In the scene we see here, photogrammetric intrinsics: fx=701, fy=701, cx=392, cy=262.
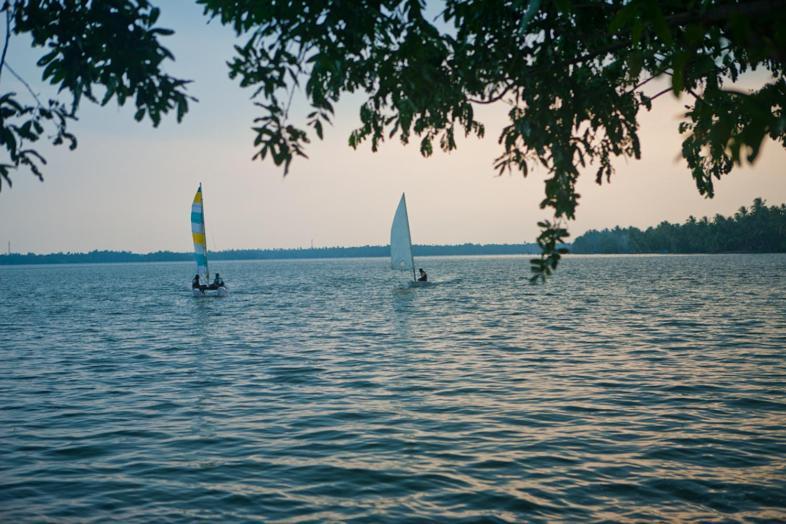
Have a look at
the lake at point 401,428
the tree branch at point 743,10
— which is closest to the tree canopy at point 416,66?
the tree branch at point 743,10

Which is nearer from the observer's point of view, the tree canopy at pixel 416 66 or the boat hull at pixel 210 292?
the tree canopy at pixel 416 66

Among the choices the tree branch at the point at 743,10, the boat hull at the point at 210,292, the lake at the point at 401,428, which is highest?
the tree branch at the point at 743,10

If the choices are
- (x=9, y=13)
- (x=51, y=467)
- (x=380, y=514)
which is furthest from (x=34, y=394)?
(x=9, y=13)

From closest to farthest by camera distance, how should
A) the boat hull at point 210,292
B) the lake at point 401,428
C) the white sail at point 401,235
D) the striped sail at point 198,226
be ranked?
1. the lake at point 401,428
2. the striped sail at point 198,226
3. the white sail at point 401,235
4. the boat hull at point 210,292

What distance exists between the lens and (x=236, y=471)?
11.7 meters

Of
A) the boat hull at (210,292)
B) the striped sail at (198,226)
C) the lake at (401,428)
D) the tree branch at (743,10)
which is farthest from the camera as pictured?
the boat hull at (210,292)

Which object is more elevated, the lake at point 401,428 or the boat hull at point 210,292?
the boat hull at point 210,292

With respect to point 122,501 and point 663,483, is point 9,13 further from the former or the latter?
point 663,483

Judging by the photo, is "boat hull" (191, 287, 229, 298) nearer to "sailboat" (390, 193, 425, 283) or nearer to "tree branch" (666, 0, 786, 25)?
"sailboat" (390, 193, 425, 283)

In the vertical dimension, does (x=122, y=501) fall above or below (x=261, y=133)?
below

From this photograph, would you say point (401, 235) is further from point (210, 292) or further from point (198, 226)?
point (210, 292)

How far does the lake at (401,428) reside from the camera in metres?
10.1

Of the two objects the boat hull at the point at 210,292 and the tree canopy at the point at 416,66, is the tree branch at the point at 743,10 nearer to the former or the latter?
the tree canopy at the point at 416,66

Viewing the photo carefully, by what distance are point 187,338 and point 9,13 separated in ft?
92.0
